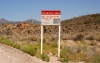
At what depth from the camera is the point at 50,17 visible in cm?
A: 2188

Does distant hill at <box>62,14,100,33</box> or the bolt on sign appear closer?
the bolt on sign

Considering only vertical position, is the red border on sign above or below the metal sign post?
above

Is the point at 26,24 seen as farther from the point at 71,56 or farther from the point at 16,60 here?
the point at 16,60

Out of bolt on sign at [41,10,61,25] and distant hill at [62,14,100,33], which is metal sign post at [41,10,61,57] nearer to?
bolt on sign at [41,10,61,25]

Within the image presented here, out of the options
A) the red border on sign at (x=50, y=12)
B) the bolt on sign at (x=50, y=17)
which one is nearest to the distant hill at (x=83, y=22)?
the bolt on sign at (x=50, y=17)

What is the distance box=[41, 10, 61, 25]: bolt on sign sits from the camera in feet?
71.1

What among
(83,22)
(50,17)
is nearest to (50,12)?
(50,17)

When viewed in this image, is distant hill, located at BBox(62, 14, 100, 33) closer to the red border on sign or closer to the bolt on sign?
the bolt on sign

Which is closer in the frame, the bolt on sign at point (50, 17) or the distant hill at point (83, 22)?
the bolt on sign at point (50, 17)

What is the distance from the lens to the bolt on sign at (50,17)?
21672 mm

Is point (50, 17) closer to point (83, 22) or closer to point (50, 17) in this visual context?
point (50, 17)

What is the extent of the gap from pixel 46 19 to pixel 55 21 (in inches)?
25.5

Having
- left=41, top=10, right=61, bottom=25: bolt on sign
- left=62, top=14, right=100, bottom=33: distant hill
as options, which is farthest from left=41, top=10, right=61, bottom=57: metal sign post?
left=62, top=14, right=100, bottom=33: distant hill

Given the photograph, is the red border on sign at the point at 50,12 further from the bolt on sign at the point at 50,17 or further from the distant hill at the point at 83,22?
the distant hill at the point at 83,22
